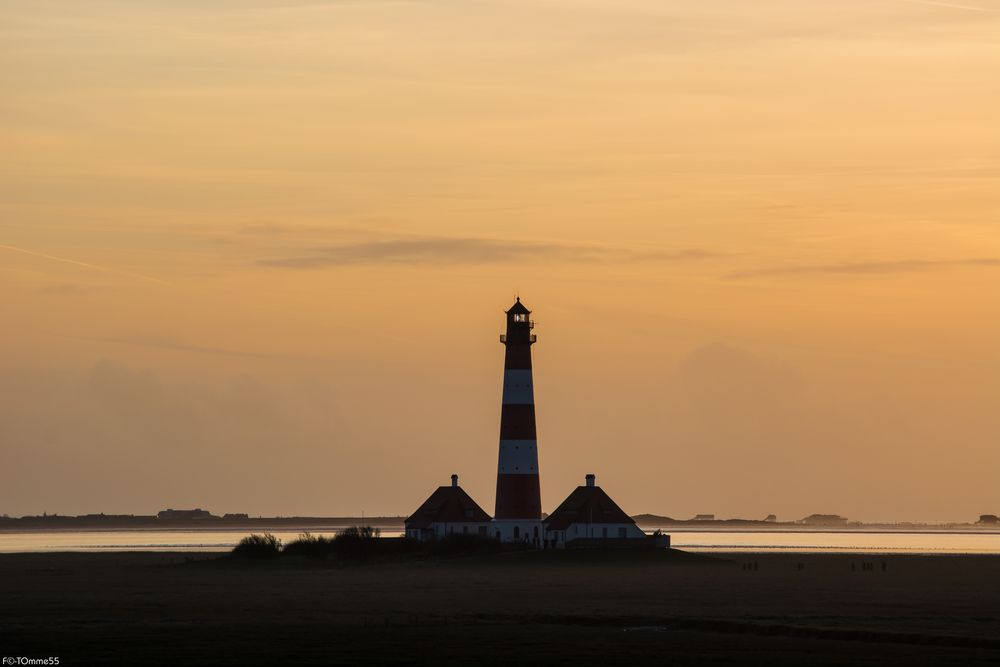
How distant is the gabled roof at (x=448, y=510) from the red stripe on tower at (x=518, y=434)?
617 centimetres

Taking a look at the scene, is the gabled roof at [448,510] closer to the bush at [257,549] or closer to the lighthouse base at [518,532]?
the lighthouse base at [518,532]

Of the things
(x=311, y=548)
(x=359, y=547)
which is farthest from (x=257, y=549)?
(x=359, y=547)

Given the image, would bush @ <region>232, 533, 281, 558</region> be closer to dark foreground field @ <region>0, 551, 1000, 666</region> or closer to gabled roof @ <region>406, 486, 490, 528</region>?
dark foreground field @ <region>0, 551, 1000, 666</region>

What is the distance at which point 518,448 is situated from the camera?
325 feet

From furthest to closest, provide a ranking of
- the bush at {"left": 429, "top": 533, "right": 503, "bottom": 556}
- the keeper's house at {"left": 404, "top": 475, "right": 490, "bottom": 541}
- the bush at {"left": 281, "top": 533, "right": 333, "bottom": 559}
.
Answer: the keeper's house at {"left": 404, "top": 475, "right": 490, "bottom": 541}, the bush at {"left": 281, "top": 533, "right": 333, "bottom": 559}, the bush at {"left": 429, "top": 533, "right": 503, "bottom": 556}

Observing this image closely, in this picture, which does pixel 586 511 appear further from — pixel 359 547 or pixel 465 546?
pixel 359 547

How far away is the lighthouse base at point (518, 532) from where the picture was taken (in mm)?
100688

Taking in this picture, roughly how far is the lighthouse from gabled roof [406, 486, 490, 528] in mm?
6136

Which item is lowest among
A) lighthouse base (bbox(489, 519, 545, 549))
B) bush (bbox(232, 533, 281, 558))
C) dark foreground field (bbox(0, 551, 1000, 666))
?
dark foreground field (bbox(0, 551, 1000, 666))

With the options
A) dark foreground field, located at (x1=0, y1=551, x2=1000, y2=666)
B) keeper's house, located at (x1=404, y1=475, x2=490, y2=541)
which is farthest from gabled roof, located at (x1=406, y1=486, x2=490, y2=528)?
dark foreground field, located at (x1=0, y1=551, x2=1000, y2=666)

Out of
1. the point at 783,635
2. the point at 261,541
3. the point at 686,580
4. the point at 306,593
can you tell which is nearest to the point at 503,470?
the point at 261,541

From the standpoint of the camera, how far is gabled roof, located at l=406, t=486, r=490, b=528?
354 ft

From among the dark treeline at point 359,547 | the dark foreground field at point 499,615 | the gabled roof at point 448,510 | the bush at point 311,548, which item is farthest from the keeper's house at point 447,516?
the dark foreground field at point 499,615

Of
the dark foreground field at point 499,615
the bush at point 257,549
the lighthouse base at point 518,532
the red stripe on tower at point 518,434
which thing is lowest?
the dark foreground field at point 499,615
